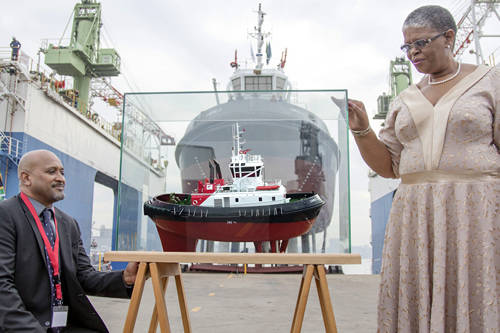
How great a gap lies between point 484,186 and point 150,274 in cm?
158

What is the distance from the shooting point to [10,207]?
5.58 feet

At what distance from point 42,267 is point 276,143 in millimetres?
3585

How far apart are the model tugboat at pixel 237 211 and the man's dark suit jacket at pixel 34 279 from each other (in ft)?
7.07

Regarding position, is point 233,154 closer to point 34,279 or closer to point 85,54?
point 34,279

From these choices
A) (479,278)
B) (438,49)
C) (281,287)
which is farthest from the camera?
(281,287)

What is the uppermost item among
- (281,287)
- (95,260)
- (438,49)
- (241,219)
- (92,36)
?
(92,36)

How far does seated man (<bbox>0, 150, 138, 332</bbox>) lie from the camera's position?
1559mm

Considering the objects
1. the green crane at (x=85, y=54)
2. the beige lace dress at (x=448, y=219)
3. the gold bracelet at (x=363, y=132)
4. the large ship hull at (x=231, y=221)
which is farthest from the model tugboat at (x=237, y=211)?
the green crane at (x=85, y=54)

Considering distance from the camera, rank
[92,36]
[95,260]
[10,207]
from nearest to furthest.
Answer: [10,207] < [95,260] < [92,36]

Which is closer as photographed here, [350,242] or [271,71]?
[350,242]

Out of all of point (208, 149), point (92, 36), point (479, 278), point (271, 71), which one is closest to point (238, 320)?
point (208, 149)

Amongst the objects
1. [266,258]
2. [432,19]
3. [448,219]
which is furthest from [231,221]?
[432,19]

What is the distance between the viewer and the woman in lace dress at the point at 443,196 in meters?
1.26

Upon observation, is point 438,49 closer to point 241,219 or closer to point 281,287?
point 241,219
